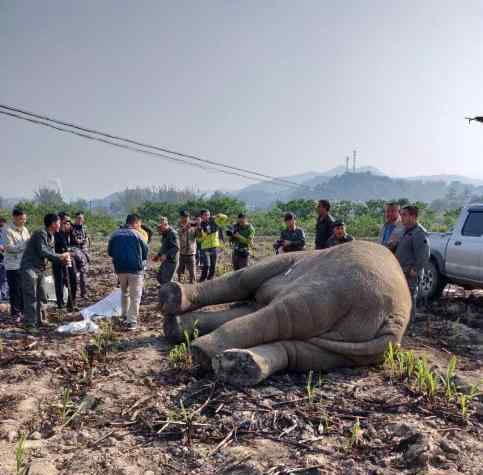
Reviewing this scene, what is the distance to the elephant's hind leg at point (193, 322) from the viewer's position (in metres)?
5.24

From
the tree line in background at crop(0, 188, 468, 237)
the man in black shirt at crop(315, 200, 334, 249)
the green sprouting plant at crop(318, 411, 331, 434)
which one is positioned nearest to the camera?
the green sprouting plant at crop(318, 411, 331, 434)

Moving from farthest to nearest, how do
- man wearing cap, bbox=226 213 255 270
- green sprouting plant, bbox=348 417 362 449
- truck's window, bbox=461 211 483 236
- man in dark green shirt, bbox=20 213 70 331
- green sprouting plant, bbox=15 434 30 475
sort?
man wearing cap, bbox=226 213 255 270 → truck's window, bbox=461 211 483 236 → man in dark green shirt, bbox=20 213 70 331 → green sprouting plant, bbox=348 417 362 449 → green sprouting plant, bbox=15 434 30 475

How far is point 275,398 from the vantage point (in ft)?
12.2

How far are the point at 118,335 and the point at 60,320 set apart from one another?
1323mm

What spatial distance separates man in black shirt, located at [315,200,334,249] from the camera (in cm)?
712

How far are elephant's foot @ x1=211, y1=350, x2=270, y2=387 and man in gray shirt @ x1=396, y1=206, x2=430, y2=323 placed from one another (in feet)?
9.79

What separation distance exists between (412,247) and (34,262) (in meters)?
5.10

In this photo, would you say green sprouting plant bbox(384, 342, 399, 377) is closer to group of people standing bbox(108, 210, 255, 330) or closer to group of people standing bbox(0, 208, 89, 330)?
group of people standing bbox(108, 210, 255, 330)

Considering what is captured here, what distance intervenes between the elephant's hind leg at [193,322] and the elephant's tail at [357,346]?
58.6 inches

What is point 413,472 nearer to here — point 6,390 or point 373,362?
point 373,362

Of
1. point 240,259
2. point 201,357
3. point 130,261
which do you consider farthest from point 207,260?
point 201,357

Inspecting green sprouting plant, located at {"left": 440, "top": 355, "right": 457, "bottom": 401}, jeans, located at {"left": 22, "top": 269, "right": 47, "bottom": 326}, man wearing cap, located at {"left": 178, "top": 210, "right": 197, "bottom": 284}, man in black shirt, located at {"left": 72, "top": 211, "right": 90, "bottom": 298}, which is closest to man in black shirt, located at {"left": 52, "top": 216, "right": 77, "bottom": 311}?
man in black shirt, located at {"left": 72, "top": 211, "right": 90, "bottom": 298}

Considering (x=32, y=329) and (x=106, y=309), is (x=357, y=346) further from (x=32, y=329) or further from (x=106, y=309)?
(x=32, y=329)

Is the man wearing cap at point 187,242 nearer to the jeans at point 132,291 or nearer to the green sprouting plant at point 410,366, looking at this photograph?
the jeans at point 132,291
